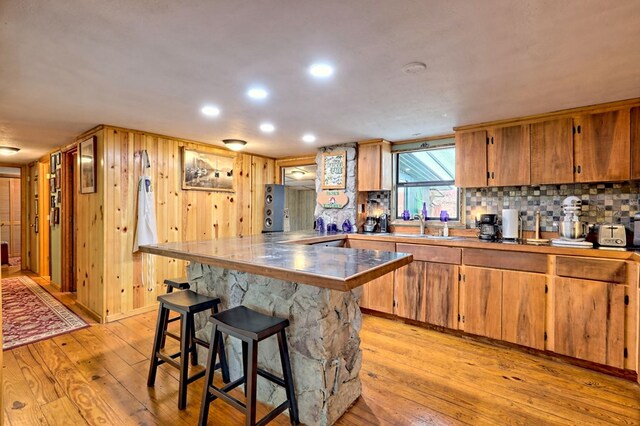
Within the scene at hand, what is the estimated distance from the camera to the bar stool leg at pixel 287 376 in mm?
1828

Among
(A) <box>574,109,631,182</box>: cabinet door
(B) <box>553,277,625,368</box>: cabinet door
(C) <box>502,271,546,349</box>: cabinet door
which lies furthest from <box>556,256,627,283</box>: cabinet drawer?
(A) <box>574,109,631,182</box>: cabinet door

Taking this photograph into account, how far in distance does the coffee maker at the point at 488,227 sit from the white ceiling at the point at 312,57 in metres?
1.03

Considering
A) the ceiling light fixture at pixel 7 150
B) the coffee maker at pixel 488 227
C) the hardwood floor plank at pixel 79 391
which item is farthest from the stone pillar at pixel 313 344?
the ceiling light fixture at pixel 7 150

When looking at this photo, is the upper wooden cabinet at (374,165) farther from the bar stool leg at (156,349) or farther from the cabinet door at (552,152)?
the bar stool leg at (156,349)

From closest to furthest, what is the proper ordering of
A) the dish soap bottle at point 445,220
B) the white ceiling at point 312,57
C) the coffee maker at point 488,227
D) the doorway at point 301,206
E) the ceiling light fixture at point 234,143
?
the white ceiling at point 312,57 → the coffee maker at point 488,227 → the dish soap bottle at point 445,220 → the ceiling light fixture at point 234,143 → the doorway at point 301,206

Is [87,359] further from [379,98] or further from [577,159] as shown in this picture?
[577,159]

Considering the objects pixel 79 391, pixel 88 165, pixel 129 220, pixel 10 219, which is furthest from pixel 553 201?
pixel 10 219

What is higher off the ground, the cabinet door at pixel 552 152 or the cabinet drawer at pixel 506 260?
the cabinet door at pixel 552 152

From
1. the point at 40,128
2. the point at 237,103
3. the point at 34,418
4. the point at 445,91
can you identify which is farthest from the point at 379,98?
the point at 40,128

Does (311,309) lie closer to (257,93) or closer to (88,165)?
(257,93)

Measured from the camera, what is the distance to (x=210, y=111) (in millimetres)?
2967

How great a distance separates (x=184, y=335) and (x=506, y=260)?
278 centimetres

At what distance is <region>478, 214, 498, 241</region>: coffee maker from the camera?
3.35m

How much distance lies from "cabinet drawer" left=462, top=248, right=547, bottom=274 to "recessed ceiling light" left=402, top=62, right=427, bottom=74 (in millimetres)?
1879
